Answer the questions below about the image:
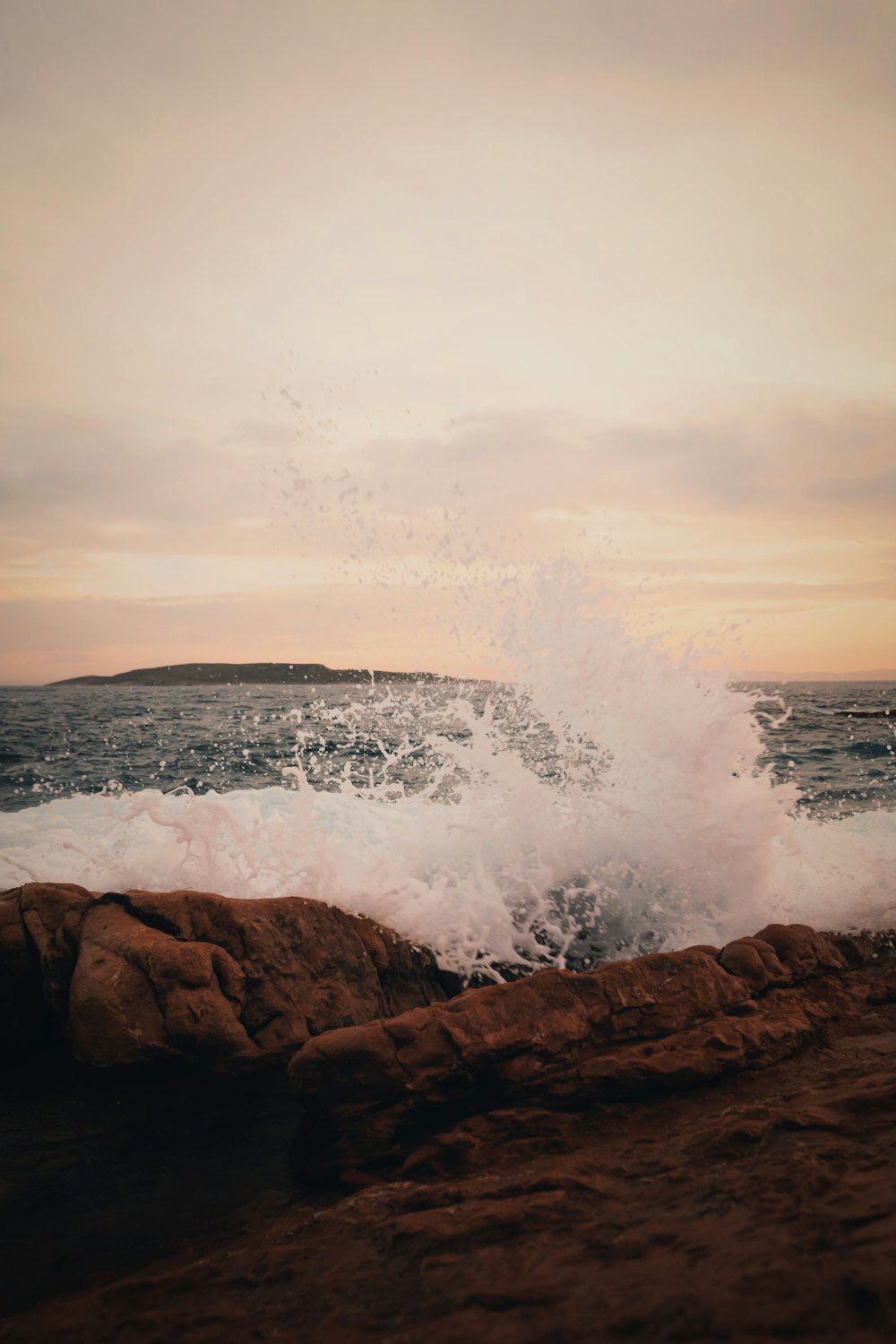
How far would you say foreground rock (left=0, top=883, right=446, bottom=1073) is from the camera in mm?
4023

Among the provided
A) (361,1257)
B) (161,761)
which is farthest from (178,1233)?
(161,761)

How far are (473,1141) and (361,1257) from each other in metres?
0.88

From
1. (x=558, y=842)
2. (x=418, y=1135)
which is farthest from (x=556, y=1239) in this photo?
(x=558, y=842)

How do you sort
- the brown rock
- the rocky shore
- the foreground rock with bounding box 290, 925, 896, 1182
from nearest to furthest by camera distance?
the brown rock
the rocky shore
the foreground rock with bounding box 290, 925, 896, 1182

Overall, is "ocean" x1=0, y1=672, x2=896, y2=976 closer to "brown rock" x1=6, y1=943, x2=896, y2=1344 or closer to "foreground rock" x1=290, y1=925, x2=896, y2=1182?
"foreground rock" x1=290, y1=925, x2=896, y2=1182

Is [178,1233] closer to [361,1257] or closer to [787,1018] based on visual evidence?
[361,1257]

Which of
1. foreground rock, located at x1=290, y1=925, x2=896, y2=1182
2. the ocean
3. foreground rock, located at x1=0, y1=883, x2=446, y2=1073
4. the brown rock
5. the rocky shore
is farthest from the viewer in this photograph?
the ocean

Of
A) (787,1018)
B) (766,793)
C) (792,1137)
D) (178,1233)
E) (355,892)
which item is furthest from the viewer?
(766,793)

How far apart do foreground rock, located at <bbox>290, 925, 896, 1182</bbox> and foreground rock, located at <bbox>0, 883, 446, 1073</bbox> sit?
0.79 m

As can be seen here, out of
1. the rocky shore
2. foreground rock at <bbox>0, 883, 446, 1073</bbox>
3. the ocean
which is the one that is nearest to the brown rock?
the rocky shore

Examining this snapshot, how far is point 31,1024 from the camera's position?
4340mm

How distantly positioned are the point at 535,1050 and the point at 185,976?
6.88 ft

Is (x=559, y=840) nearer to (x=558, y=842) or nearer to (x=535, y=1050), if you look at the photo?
(x=558, y=842)

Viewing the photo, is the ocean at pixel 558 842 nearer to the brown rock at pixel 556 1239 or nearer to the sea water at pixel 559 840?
the sea water at pixel 559 840
